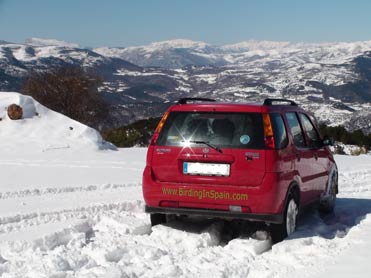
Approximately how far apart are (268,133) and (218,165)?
65cm

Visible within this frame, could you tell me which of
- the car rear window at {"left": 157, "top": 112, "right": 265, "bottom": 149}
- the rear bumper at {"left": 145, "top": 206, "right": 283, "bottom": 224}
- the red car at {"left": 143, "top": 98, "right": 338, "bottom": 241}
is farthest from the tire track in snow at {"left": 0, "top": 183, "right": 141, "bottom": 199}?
the rear bumper at {"left": 145, "top": 206, "right": 283, "bottom": 224}

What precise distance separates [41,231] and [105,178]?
5.47m

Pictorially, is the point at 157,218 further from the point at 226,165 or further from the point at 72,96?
the point at 72,96

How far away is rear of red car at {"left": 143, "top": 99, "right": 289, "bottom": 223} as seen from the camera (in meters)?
5.79

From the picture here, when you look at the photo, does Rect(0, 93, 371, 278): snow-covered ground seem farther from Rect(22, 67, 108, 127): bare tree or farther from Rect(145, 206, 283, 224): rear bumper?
Rect(22, 67, 108, 127): bare tree

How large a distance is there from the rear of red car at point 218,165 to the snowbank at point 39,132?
10.4 metres

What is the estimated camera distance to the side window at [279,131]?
596 centimetres

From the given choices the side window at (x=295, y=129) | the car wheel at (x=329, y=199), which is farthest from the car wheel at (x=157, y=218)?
the car wheel at (x=329, y=199)

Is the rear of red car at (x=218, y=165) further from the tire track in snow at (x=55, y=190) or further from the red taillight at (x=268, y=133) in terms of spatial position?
the tire track in snow at (x=55, y=190)

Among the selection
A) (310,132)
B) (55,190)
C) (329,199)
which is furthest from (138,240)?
(55,190)

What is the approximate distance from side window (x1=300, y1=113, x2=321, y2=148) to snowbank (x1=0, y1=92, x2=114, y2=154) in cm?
982

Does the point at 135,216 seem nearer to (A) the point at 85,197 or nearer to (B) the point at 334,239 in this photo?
(A) the point at 85,197

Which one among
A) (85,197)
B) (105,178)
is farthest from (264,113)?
(105,178)

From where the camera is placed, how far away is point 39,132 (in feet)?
56.5
